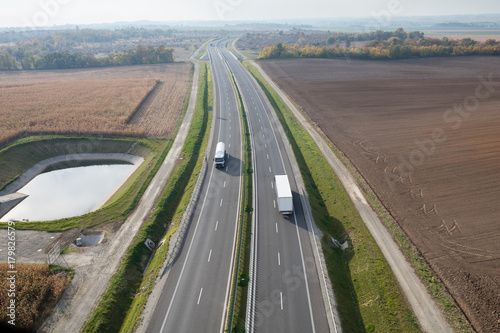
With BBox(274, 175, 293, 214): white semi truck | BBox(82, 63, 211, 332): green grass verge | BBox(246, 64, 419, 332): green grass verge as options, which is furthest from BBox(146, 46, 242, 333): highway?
BBox(246, 64, 419, 332): green grass verge

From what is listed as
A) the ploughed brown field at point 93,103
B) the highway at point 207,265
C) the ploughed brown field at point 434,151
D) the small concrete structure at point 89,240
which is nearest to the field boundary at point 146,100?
the ploughed brown field at point 93,103

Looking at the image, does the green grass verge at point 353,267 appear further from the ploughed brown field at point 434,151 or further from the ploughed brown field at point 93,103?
the ploughed brown field at point 93,103

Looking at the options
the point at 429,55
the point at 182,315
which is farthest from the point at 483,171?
the point at 429,55

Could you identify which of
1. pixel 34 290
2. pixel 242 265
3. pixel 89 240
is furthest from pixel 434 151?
→ pixel 34 290

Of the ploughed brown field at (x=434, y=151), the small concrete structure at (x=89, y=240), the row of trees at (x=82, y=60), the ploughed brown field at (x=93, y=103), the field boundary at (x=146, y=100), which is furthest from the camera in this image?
the row of trees at (x=82, y=60)

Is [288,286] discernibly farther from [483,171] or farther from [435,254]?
[483,171]

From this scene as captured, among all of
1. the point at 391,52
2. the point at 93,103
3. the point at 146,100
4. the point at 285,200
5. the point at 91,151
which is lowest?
the point at 285,200

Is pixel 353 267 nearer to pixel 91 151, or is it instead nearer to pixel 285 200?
pixel 285 200
